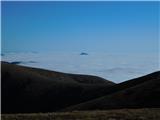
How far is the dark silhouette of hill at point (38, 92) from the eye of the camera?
416 ft

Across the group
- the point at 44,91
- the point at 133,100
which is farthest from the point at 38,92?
the point at 133,100

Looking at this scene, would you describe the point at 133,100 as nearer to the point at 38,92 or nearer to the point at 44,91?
the point at 44,91

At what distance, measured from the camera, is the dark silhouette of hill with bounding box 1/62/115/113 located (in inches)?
4998

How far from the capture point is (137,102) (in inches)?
3100

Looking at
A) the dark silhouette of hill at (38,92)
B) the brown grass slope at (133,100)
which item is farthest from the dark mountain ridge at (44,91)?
the brown grass slope at (133,100)

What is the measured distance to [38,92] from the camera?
137750 mm

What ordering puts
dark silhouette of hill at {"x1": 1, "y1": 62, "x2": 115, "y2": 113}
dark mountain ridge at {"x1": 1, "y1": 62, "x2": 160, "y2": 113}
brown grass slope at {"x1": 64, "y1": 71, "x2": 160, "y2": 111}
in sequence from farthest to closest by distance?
dark silhouette of hill at {"x1": 1, "y1": 62, "x2": 115, "y2": 113} → dark mountain ridge at {"x1": 1, "y1": 62, "x2": 160, "y2": 113} → brown grass slope at {"x1": 64, "y1": 71, "x2": 160, "y2": 111}

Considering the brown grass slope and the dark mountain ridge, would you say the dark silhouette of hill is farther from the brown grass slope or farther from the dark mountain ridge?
the brown grass slope

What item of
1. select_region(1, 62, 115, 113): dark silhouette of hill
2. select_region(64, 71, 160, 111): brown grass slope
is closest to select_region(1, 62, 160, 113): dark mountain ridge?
select_region(1, 62, 115, 113): dark silhouette of hill

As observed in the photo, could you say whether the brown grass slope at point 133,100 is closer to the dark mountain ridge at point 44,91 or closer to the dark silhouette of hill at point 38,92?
the dark mountain ridge at point 44,91

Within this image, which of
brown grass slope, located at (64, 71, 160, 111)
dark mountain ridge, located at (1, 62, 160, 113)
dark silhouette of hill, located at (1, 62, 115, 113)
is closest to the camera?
brown grass slope, located at (64, 71, 160, 111)

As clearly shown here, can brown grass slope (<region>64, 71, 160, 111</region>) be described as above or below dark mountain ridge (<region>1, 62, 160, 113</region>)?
below

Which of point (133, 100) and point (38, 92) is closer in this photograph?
point (133, 100)

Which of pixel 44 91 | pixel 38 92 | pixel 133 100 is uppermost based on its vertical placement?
pixel 44 91
